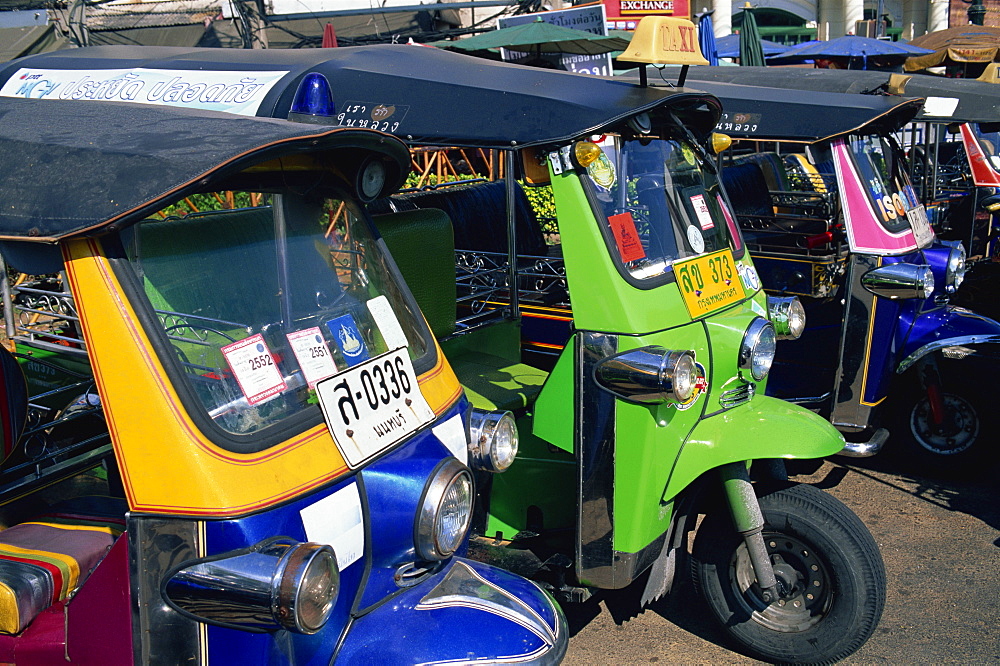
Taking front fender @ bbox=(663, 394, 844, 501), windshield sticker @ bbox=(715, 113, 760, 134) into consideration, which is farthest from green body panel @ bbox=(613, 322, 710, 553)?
windshield sticker @ bbox=(715, 113, 760, 134)

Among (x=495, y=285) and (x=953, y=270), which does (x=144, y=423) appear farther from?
(x=953, y=270)

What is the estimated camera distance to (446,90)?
3.82 metres

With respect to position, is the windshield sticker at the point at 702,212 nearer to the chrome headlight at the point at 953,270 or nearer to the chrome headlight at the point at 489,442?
the chrome headlight at the point at 489,442

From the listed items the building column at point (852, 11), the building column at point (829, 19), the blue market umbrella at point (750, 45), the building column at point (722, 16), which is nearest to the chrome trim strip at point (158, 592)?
the blue market umbrella at point (750, 45)

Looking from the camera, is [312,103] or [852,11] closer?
[312,103]

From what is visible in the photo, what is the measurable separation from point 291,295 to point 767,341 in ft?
6.43

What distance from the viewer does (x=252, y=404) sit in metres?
2.08

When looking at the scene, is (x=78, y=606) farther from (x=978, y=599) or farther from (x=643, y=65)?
(x=978, y=599)

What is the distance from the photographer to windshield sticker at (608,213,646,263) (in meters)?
3.34

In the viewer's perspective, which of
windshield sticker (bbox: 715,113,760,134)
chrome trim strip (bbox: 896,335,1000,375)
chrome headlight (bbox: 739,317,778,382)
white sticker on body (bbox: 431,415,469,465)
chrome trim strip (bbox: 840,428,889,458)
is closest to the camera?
white sticker on body (bbox: 431,415,469,465)

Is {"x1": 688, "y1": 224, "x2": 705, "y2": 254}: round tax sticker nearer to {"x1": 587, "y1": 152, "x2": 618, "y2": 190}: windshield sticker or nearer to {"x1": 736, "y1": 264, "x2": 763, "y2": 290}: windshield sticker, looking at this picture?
{"x1": 736, "y1": 264, "x2": 763, "y2": 290}: windshield sticker

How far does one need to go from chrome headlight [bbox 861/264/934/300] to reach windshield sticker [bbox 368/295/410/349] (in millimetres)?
3278

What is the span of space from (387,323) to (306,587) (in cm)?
97

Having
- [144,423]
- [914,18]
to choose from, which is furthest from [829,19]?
[144,423]
